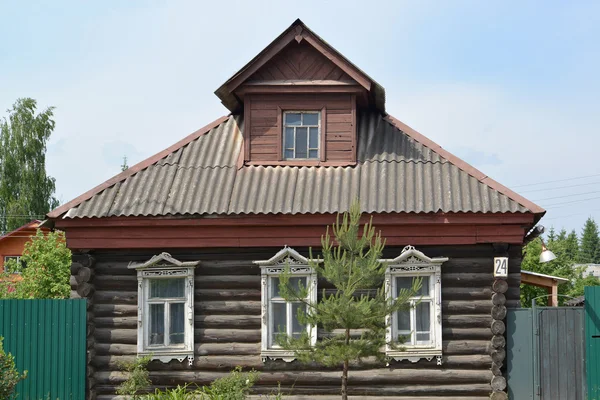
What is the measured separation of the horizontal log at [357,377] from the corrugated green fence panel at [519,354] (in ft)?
1.32

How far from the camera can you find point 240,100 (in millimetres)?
16953

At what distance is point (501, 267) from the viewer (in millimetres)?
14523

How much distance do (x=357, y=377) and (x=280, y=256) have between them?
8.17 ft

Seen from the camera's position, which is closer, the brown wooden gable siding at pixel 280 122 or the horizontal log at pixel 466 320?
the horizontal log at pixel 466 320

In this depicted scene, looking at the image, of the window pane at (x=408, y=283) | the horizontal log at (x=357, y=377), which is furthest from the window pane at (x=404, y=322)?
the horizontal log at (x=357, y=377)

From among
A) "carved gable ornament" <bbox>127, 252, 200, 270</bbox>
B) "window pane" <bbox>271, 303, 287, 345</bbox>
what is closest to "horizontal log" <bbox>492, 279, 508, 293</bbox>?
"window pane" <bbox>271, 303, 287, 345</bbox>

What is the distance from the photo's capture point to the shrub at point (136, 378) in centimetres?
1473

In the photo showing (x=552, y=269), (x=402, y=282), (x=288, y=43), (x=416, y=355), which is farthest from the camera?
(x=552, y=269)

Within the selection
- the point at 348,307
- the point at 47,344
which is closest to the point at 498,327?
the point at 348,307

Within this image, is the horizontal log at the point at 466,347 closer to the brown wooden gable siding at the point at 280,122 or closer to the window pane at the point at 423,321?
the window pane at the point at 423,321

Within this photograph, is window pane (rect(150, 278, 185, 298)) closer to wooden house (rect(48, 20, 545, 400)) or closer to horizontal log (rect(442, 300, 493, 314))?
→ wooden house (rect(48, 20, 545, 400))

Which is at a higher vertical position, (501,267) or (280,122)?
(280,122)

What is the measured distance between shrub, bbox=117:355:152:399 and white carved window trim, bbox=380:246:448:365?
425cm

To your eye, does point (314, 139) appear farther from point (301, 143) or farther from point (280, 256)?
point (280, 256)
